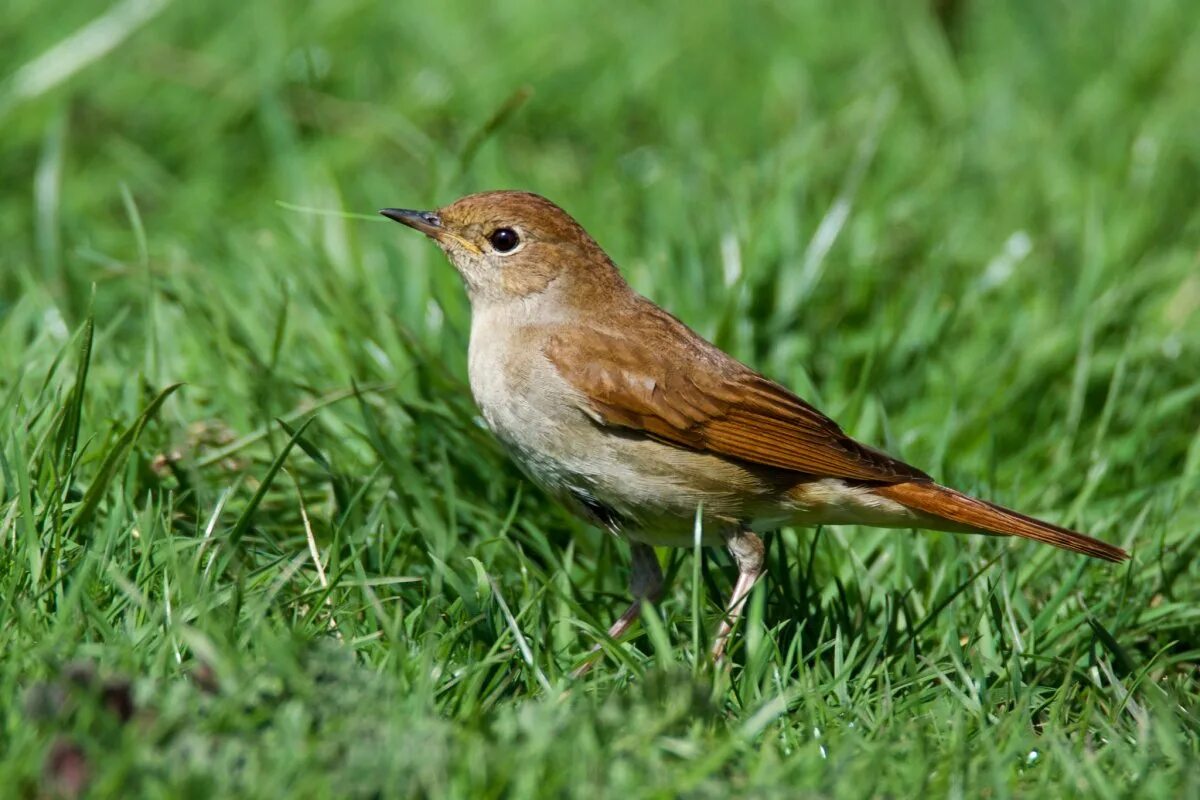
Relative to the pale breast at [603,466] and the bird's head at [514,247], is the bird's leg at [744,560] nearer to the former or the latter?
the pale breast at [603,466]

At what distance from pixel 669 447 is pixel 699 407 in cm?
15

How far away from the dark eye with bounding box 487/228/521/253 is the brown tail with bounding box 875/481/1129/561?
1.38 metres

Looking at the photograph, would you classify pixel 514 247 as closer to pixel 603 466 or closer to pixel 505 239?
pixel 505 239

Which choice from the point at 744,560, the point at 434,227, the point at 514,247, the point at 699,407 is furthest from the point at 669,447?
the point at 434,227

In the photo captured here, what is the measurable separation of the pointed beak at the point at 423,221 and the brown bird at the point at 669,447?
0.34m

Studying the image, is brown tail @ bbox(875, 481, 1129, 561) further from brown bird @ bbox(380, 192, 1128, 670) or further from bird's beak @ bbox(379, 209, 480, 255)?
bird's beak @ bbox(379, 209, 480, 255)

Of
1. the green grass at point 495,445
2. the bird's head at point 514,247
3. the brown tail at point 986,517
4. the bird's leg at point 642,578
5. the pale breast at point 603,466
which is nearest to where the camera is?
the green grass at point 495,445

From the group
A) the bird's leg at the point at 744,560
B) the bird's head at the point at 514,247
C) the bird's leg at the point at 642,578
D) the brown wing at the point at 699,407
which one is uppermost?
the bird's head at the point at 514,247

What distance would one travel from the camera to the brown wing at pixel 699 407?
4.46 metres

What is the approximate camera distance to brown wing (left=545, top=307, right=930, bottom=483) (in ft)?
14.6

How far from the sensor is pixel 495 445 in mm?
4973

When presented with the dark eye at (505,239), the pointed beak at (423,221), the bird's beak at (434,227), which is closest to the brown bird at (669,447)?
the dark eye at (505,239)

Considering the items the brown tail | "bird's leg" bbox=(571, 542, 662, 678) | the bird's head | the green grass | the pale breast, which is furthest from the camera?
the bird's head

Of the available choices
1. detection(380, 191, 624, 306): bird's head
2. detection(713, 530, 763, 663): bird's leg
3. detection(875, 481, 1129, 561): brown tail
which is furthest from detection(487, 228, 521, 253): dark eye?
detection(875, 481, 1129, 561): brown tail
